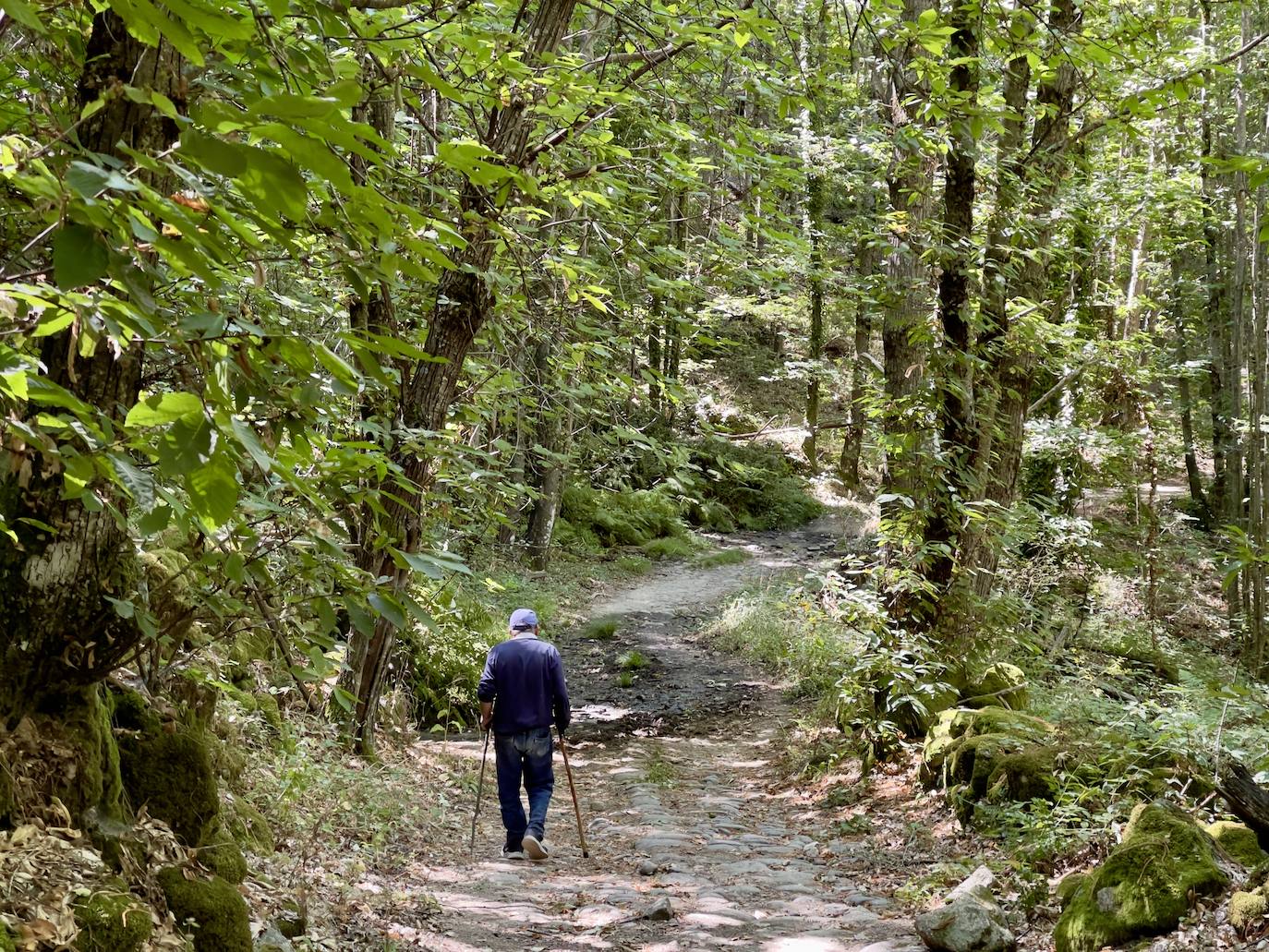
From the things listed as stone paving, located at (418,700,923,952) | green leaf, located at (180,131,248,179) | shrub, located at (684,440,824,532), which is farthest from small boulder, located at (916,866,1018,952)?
shrub, located at (684,440,824,532)

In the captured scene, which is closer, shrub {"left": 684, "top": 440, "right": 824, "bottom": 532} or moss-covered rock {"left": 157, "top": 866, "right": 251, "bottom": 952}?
moss-covered rock {"left": 157, "top": 866, "right": 251, "bottom": 952}

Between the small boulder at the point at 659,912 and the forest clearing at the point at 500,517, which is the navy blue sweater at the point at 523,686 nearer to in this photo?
the forest clearing at the point at 500,517

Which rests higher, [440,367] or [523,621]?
[440,367]

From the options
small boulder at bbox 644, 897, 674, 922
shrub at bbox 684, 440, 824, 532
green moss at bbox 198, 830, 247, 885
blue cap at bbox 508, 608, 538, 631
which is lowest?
small boulder at bbox 644, 897, 674, 922

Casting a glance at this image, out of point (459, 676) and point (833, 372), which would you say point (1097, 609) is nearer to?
point (833, 372)

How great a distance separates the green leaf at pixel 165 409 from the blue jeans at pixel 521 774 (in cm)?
622

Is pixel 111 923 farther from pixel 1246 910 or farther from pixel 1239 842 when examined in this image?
pixel 1239 842

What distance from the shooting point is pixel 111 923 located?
2.95 meters

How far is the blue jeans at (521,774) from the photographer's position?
7297 millimetres

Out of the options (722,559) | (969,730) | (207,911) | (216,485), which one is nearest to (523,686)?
(969,730)

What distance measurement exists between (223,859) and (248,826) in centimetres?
96

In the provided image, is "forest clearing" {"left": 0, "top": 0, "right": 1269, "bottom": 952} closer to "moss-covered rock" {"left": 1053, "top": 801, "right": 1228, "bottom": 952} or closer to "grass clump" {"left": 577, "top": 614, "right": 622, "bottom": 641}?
"moss-covered rock" {"left": 1053, "top": 801, "right": 1228, "bottom": 952}

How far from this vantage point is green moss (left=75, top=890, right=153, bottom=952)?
2.87 m

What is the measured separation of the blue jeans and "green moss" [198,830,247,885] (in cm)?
327
